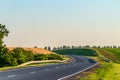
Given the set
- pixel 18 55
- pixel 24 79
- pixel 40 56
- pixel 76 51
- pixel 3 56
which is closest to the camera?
pixel 24 79

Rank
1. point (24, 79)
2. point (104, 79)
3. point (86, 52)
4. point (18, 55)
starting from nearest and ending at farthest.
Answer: point (24, 79)
point (104, 79)
point (18, 55)
point (86, 52)

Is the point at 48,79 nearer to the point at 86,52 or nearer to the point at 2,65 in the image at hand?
the point at 2,65

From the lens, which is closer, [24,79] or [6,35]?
[24,79]

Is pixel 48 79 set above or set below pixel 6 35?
below

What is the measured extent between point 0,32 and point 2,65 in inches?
376

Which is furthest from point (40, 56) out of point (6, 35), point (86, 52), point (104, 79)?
point (86, 52)

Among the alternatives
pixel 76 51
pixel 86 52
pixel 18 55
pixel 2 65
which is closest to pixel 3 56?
pixel 2 65

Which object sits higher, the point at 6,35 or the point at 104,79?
the point at 6,35

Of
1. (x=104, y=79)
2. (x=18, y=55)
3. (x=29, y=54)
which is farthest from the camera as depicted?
(x=29, y=54)

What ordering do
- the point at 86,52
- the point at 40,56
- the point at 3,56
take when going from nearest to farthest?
the point at 3,56
the point at 40,56
the point at 86,52

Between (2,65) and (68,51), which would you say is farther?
(68,51)

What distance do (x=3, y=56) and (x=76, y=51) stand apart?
11612 centimetres

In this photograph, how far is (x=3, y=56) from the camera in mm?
54938

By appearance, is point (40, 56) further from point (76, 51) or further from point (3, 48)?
point (76, 51)
